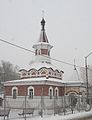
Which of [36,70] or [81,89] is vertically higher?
[36,70]

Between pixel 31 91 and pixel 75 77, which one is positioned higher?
pixel 75 77

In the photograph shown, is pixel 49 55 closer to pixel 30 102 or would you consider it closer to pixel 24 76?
pixel 24 76

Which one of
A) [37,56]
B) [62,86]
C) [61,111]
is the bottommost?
[61,111]

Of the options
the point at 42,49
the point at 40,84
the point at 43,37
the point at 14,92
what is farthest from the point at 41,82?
the point at 43,37

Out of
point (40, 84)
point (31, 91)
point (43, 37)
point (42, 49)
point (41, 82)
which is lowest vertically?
point (31, 91)

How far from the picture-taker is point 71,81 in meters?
45.3

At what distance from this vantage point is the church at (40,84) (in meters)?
38.6

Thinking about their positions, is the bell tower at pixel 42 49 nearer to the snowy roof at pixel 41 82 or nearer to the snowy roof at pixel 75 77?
the snowy roof at pixel 75 77

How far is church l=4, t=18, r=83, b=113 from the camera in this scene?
3859 cm

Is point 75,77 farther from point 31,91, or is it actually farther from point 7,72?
point 7,72

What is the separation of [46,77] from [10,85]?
5.98 meters

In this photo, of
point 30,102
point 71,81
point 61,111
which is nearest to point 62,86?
point 71,81

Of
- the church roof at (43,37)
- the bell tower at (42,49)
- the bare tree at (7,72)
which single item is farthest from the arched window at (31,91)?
the bare tree at (7,72)

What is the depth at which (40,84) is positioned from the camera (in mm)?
39406
